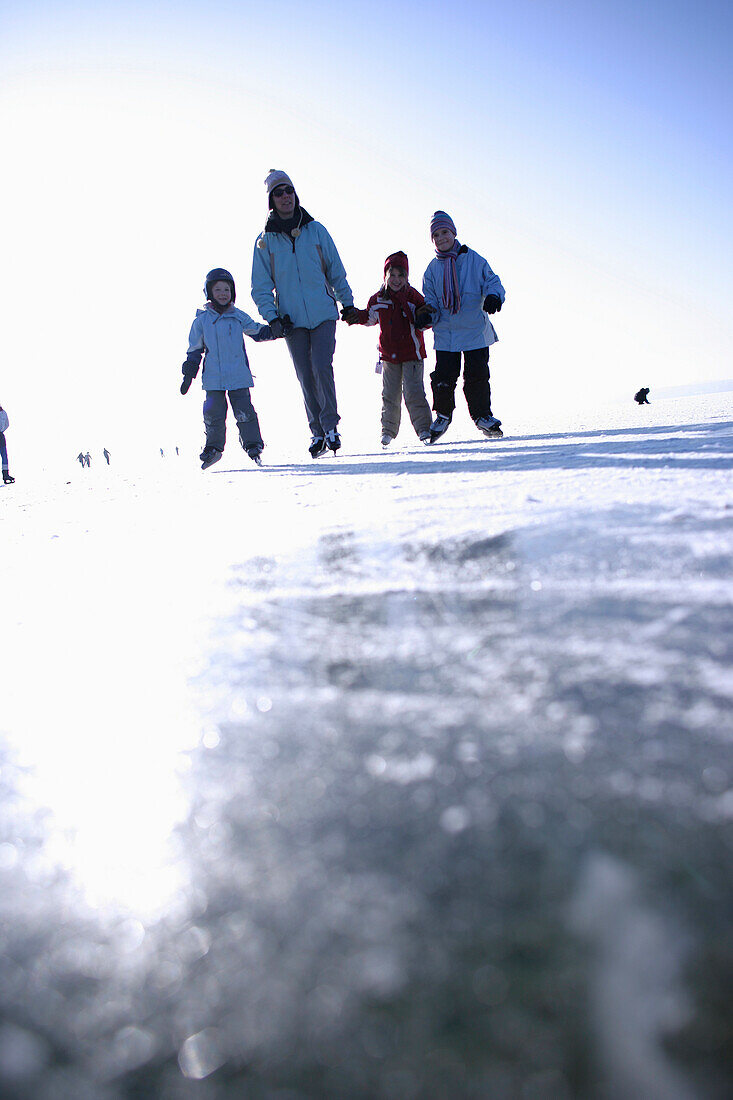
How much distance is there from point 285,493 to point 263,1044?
2.34m

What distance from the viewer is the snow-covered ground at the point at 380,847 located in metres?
0.29

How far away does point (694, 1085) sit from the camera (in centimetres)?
27

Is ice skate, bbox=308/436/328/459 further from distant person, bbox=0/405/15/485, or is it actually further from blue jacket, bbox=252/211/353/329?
distant person, bbox=0/405/15/485

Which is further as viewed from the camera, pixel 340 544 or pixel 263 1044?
pixel 340 544

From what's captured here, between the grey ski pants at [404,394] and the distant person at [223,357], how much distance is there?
1.20 metres

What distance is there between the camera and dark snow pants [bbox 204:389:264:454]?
542cm

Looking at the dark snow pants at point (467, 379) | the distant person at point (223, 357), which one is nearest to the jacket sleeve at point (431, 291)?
the dark snow pants at point (467, 379)

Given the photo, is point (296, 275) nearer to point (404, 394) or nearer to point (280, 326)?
point (280, 326)

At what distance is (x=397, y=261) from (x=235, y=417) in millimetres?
1965

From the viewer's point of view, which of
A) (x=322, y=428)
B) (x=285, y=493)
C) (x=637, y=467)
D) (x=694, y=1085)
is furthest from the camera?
(x=322, y=428)

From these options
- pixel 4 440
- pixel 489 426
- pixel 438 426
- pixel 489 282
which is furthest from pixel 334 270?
pixel 4 440

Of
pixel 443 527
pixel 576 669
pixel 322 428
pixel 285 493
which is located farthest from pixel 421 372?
pixel 576 669

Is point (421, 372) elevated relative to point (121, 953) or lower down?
elevated

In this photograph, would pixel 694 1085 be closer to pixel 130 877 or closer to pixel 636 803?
pixel 636 803
